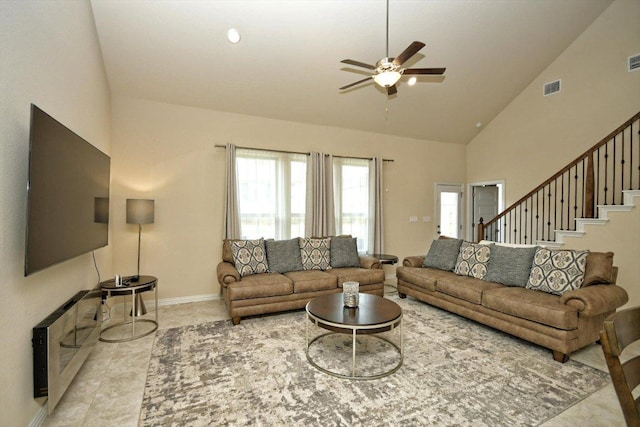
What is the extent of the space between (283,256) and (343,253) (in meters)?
0.98

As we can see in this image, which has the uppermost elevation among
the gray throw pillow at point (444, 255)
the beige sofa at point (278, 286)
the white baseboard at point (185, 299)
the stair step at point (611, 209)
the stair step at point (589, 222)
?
the stair step at point (611, 209)

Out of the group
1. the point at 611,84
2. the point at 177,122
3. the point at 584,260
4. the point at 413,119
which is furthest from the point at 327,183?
the point at 611,84

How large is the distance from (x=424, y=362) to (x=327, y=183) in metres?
3.49

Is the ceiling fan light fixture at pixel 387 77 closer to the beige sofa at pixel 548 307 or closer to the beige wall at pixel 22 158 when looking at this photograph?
the beige sofa at pixel 548 307

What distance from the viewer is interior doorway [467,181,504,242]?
706 centimetres

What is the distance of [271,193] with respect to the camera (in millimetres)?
5281

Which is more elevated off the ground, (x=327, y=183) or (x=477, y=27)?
(x=477, y=27)

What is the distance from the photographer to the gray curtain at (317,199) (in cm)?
548

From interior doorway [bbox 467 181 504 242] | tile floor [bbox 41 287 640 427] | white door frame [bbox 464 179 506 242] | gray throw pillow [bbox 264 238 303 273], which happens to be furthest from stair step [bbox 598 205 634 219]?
gray throw pillow [bbox 264 238 303 273]

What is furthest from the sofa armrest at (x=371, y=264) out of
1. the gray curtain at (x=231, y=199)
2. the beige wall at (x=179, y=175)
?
the beige wall at (x=179, y=175)

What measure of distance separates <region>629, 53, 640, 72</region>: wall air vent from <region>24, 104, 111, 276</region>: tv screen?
23.3 ft

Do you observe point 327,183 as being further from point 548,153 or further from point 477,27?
point 548,153

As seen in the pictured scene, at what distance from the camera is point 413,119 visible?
19.8 ft

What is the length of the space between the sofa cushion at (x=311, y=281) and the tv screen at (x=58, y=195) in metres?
2.26
